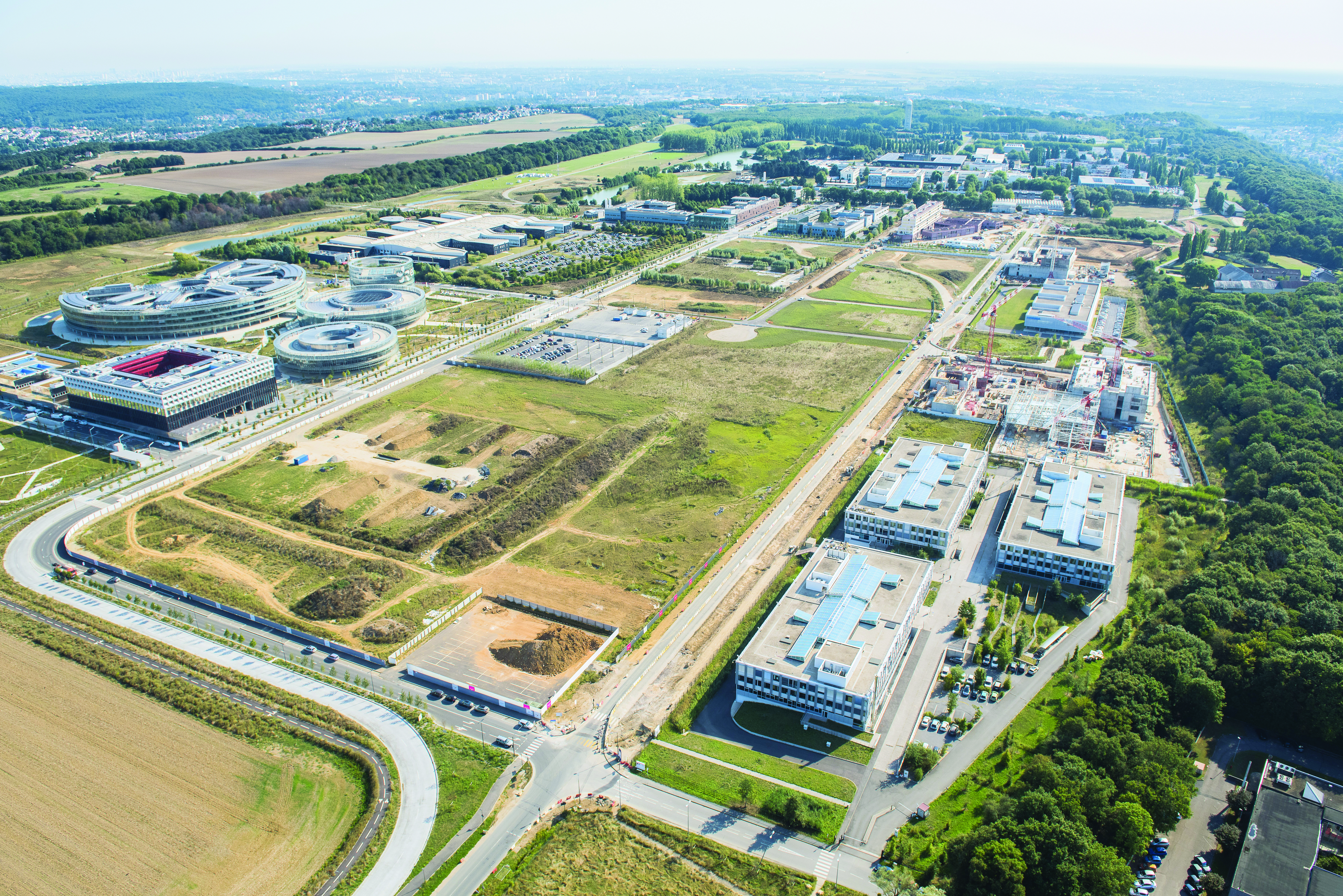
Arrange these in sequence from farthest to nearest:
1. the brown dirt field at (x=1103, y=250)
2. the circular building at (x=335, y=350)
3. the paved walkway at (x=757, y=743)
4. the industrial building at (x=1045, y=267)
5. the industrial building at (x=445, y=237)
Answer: the brown dirt field at (x=1103, y=250), the industrial building at (x=445, y=237), the industrial building at (x=1045, y=267), the circular building at (x=335, y=350), the paved walkway at (x=757, y=743)

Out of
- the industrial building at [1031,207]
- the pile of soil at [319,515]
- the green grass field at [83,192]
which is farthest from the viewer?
the industrial building at [1031,207]

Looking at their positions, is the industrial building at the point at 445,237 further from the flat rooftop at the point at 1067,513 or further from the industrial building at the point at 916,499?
the flat rooftop at the point at 1067,513

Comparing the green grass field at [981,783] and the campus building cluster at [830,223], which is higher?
Answer: the campus building cluster at [830,223]

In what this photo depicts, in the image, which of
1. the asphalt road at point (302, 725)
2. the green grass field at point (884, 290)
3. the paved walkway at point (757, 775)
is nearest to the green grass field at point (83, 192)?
the green grass field at point (884, 290)

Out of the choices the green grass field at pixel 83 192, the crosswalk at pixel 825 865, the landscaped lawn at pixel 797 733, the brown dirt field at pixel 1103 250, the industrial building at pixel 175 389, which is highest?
the green grass field at pixel 83 192

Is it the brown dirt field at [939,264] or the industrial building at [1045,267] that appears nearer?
the industrial building at [1045,267]

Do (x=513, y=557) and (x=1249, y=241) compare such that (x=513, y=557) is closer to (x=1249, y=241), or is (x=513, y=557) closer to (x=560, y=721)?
(x=560, y=721)

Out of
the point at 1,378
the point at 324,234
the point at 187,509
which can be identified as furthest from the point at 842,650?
the point at 324,234

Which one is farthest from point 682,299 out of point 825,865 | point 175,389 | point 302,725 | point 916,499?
point 825,865
